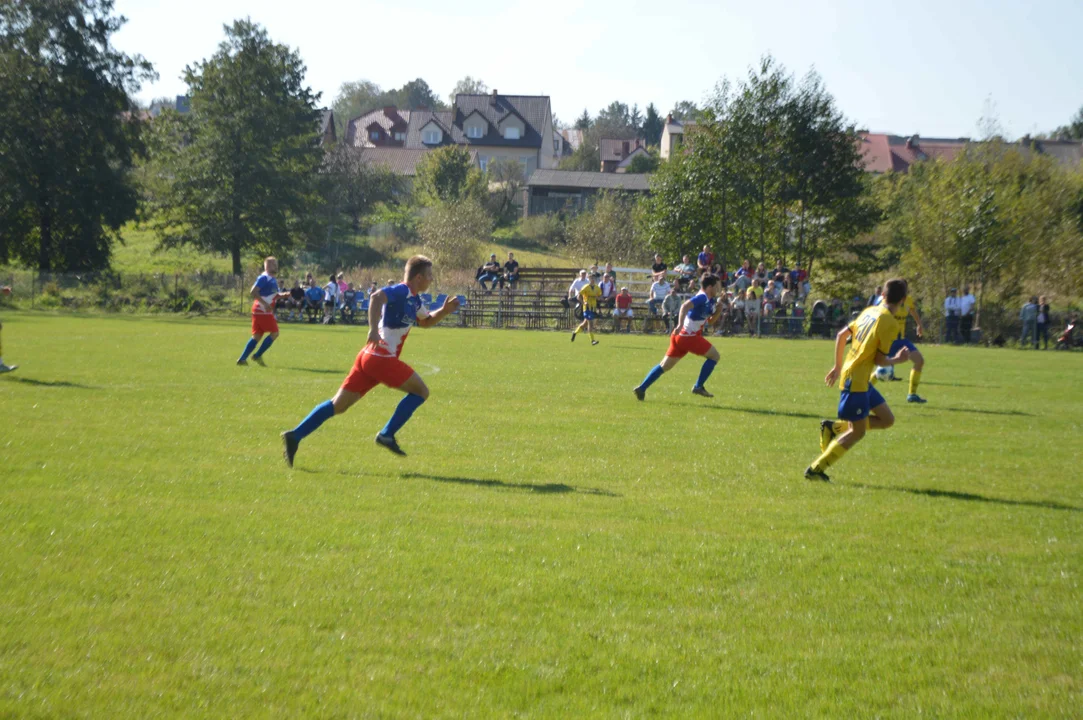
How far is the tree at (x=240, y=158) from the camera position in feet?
157

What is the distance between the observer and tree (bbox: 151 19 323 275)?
47812mm

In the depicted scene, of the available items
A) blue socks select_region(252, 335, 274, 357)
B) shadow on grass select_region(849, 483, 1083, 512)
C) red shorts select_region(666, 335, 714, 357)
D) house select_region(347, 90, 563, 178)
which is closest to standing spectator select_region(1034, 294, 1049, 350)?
red shorts select_region(666, 335, 714, 357)

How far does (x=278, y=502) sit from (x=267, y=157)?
45.1m

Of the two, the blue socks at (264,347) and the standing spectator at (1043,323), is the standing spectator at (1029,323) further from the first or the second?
the blue socks at (264,347)

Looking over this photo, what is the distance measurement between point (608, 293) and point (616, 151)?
230 feet

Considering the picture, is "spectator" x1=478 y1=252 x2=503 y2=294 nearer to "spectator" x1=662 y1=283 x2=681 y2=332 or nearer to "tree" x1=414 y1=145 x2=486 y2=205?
"spectator" x1=662 y1=283 x2=681 y2=332

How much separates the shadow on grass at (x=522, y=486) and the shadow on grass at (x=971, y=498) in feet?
7.59

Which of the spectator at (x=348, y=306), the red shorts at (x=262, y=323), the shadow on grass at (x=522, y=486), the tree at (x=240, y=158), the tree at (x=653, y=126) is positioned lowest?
the spectator at (x=348, y=306)

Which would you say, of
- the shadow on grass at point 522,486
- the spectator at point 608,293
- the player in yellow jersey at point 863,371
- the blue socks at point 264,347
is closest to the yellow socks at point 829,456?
the player in yellow jersey at point 863,371

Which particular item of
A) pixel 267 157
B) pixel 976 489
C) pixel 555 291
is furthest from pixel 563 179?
pixel 976 489

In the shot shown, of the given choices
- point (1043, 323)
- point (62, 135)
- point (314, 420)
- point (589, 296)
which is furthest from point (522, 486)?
point (62, 135)

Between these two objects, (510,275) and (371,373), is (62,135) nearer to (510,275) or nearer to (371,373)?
(510,275)

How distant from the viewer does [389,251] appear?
5828 centimetres

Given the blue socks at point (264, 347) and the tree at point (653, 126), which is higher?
the tree at point (653, 126)
